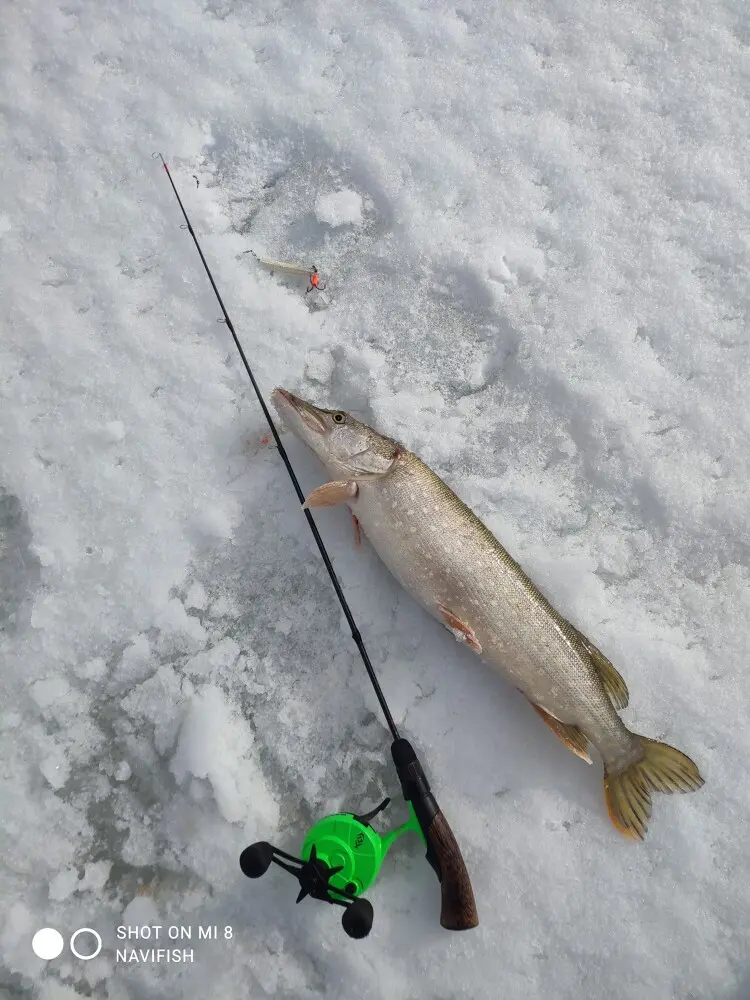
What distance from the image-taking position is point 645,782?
204cm

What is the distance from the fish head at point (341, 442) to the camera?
2.20m

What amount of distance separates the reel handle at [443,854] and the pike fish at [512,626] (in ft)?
1.48

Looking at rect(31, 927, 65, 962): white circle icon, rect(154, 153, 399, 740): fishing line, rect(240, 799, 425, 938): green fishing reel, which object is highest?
rect(154, 153, 399, 740): fishing line

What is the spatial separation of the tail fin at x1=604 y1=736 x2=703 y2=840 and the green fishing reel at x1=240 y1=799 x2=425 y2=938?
0.68 meters

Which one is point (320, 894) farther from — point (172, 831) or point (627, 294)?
point (627, 294)

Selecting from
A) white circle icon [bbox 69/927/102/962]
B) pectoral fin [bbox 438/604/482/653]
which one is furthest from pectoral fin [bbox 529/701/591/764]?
white circle icon [bbox 69/927/102/962]

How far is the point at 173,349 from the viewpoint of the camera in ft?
8.32

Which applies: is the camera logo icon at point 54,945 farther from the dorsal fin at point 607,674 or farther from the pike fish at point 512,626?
the dorsal fin at point 607,674

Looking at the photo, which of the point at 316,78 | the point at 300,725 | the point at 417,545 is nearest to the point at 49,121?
the point at 316,78

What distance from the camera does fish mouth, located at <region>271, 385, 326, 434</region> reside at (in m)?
2.24

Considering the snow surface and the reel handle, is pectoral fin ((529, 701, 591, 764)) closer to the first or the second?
the snow surface

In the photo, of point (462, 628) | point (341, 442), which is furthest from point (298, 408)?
point (462, 628)

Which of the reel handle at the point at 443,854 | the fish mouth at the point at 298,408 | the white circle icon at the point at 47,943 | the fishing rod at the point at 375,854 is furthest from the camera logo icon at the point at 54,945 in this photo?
the fish mouth at the point at 298,408

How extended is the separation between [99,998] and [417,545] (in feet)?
6.03
